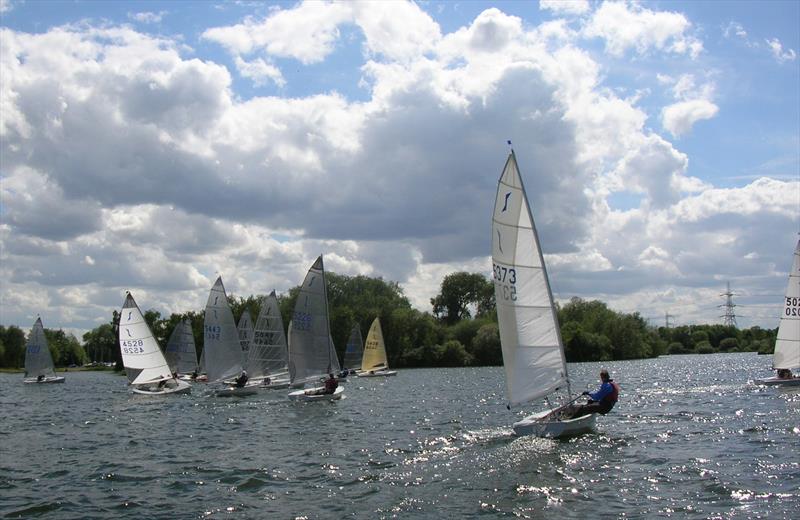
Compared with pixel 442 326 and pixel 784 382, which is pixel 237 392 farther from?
pixel 442 326

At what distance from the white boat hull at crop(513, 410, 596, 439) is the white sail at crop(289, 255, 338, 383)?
63.4 ft

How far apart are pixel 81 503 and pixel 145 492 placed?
4.70 ft

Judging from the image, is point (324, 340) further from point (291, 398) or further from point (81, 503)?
point (81, 503)

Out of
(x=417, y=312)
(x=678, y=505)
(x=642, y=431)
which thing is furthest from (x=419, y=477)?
(x=417, y=312)

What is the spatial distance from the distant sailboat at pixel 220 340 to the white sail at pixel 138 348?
3397 mm

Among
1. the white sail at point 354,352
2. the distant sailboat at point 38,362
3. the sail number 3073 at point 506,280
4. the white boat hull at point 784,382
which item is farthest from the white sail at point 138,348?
the white boat hull at point 784,382

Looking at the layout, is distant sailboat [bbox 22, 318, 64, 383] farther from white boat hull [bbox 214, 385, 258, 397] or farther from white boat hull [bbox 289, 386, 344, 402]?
white boat hull [bbox 289, 386, 344, 402]

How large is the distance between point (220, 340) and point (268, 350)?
4.18m

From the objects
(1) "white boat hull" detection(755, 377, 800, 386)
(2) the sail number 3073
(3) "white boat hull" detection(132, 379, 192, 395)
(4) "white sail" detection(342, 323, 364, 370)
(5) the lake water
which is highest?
(2) the sail number 3073

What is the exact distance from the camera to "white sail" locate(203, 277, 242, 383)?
4984cm

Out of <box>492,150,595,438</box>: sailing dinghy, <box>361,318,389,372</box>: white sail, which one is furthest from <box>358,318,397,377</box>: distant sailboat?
<box>492,150,595,438</box>: sailing dinghy

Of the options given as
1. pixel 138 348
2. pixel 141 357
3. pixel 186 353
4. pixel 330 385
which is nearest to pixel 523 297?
pixel 330 385

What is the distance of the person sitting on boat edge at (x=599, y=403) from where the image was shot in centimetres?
2309

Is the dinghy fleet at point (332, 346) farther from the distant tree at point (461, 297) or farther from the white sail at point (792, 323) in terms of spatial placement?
the distant tree at point (461, 297)
